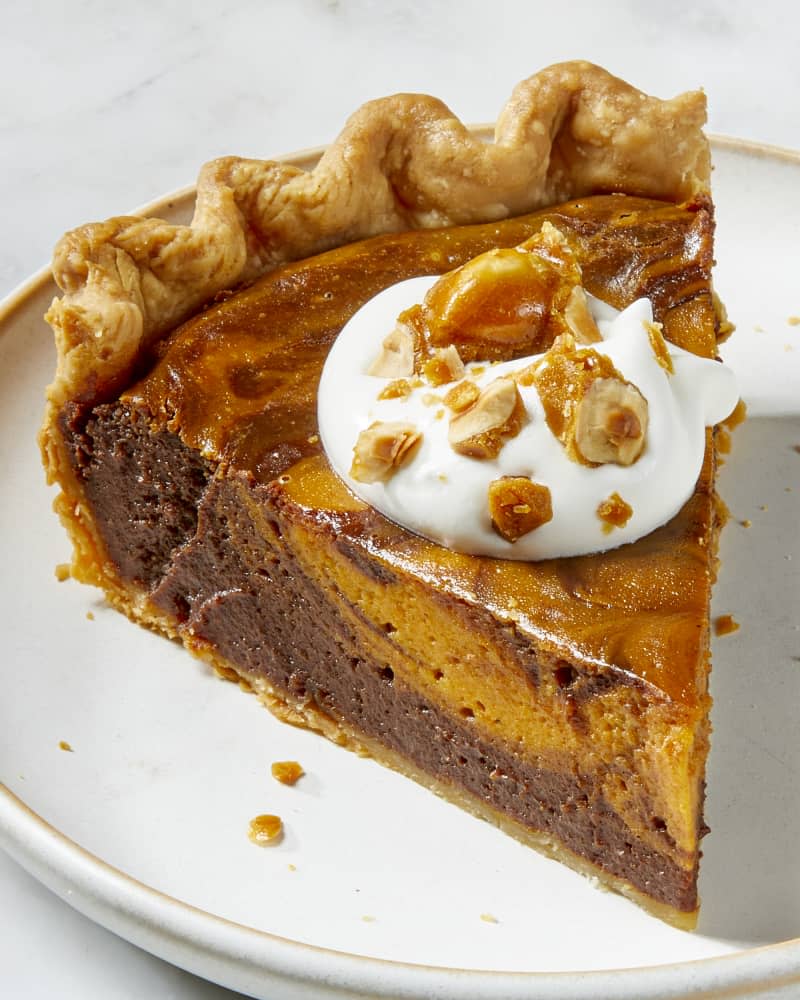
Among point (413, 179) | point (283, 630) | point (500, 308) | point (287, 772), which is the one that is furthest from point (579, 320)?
point (287, 772)

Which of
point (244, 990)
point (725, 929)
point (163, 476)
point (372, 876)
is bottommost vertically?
point (725, 929)

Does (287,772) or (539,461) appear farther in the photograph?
(287,772)

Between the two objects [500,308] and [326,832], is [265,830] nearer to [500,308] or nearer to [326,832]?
[326,832]

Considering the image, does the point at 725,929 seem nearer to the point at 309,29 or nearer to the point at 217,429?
the point at 217,429

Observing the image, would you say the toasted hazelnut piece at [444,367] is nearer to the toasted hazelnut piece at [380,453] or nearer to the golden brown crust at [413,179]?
the toasted hazelnut piece at [380,453]

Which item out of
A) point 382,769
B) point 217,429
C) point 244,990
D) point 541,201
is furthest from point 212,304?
point 244,990

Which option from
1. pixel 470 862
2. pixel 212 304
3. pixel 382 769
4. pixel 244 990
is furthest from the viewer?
pixel 212 304

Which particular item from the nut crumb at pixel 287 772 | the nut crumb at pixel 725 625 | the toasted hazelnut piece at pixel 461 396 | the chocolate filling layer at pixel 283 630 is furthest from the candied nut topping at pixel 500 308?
the nut crumb at pixel 287 772
